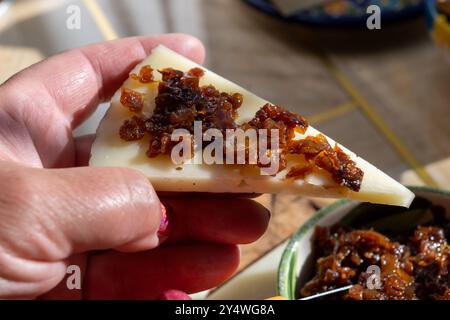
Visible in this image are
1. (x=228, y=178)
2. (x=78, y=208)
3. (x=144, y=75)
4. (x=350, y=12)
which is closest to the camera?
(x=78, y=208)

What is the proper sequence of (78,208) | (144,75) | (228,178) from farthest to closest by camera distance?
(144,75)
(228,178)
(78,208)

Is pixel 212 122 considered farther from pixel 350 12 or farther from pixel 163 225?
pixel 350 12

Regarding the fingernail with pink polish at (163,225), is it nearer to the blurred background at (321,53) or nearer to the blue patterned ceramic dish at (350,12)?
the blurred background at (321,53)

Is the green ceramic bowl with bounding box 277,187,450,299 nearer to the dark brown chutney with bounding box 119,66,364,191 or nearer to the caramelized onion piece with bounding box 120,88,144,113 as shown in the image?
the dark brown chutney with bounding box 119,66,364,191

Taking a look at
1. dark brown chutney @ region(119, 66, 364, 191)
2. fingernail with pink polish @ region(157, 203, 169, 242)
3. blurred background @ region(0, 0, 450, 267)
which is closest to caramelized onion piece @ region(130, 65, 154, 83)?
dark brown chutney @ region(119, 66, 364, 191)

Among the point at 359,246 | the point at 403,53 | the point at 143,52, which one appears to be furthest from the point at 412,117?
the point at 143,52

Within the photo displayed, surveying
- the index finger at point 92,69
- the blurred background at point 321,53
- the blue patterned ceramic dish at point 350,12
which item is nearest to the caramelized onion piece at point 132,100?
the index finger at point 92,69

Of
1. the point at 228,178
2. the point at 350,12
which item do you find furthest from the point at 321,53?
the point at 228,178
